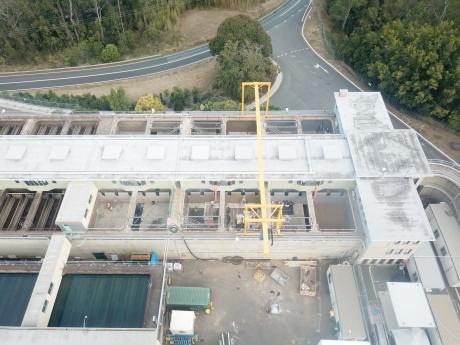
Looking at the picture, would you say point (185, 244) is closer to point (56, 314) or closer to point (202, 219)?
point (202, 219)

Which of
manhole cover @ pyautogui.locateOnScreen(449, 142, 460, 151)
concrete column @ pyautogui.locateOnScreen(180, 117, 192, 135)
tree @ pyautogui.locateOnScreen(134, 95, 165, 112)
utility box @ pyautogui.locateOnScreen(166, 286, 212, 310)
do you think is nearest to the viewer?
utility box @ pyautogui.locateOnScreen(166, 286, 212, 310)

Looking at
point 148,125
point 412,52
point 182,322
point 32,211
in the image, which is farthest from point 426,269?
point 32,211

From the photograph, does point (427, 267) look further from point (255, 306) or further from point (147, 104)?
point (147, 104)

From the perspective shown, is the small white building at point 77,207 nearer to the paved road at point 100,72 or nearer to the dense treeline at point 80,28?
the paved road at point 100,72

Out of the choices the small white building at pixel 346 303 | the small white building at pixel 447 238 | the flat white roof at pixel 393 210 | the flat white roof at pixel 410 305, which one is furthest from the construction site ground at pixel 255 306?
the small white building at pixel 447 238

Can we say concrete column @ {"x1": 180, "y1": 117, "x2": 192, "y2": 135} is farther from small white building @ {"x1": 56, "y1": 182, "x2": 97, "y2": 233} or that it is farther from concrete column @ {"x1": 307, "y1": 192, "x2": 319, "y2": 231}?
concrete column @ {"x1": 307, "y1": 192, "x2": 319, "y2": 231}

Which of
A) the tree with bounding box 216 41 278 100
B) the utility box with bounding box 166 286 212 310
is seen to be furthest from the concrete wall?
the tree with bounding box 216 41 278 100

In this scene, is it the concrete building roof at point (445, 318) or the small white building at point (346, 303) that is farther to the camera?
the small white building at point (346, 303)
